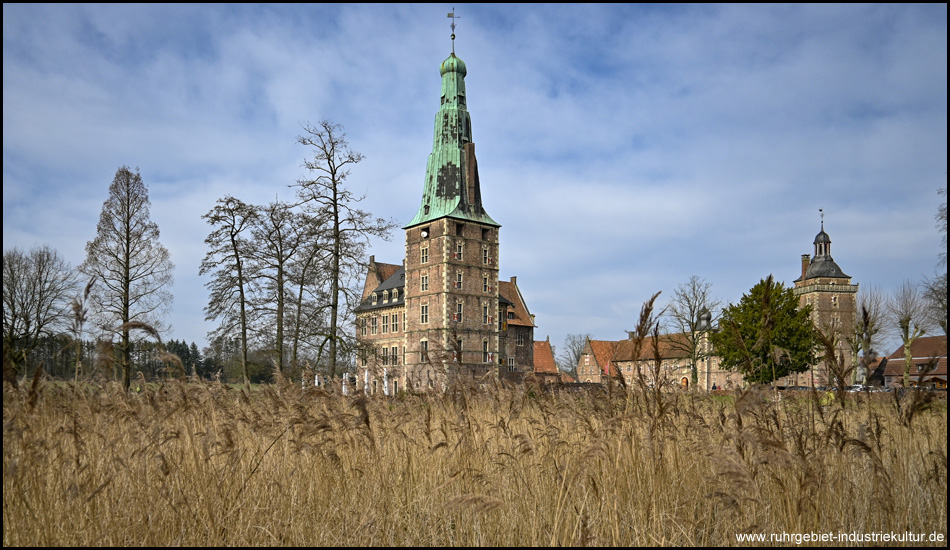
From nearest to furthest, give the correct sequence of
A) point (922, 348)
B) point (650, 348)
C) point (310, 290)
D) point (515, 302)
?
point (650, 348) → point (310, 290) → point (922, 348) → point (515, 302)

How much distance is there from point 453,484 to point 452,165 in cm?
4951

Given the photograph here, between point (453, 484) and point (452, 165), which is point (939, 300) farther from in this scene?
point (452, 165)

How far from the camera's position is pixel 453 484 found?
4.39 metres

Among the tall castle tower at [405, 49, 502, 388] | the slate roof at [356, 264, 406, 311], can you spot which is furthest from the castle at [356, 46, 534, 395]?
the slate roof at [356, 264, 406, 311]

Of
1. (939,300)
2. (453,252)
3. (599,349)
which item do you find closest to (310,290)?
(939,300)

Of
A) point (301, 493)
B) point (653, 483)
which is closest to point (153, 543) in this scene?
point (301, 493)

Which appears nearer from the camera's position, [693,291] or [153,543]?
[153,543]

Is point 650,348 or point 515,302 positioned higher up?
point 515,302

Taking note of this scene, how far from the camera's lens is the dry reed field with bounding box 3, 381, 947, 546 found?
11.3ft

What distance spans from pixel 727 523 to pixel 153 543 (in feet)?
9.76

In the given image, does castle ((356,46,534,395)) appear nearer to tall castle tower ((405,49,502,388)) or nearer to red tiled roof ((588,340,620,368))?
tall castle tower ((405,49,502,388))

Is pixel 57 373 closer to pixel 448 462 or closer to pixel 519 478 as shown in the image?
pixel 448 462

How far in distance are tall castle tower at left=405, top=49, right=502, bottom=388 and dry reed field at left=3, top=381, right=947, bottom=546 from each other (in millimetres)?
45328

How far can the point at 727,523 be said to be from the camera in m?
3.73
